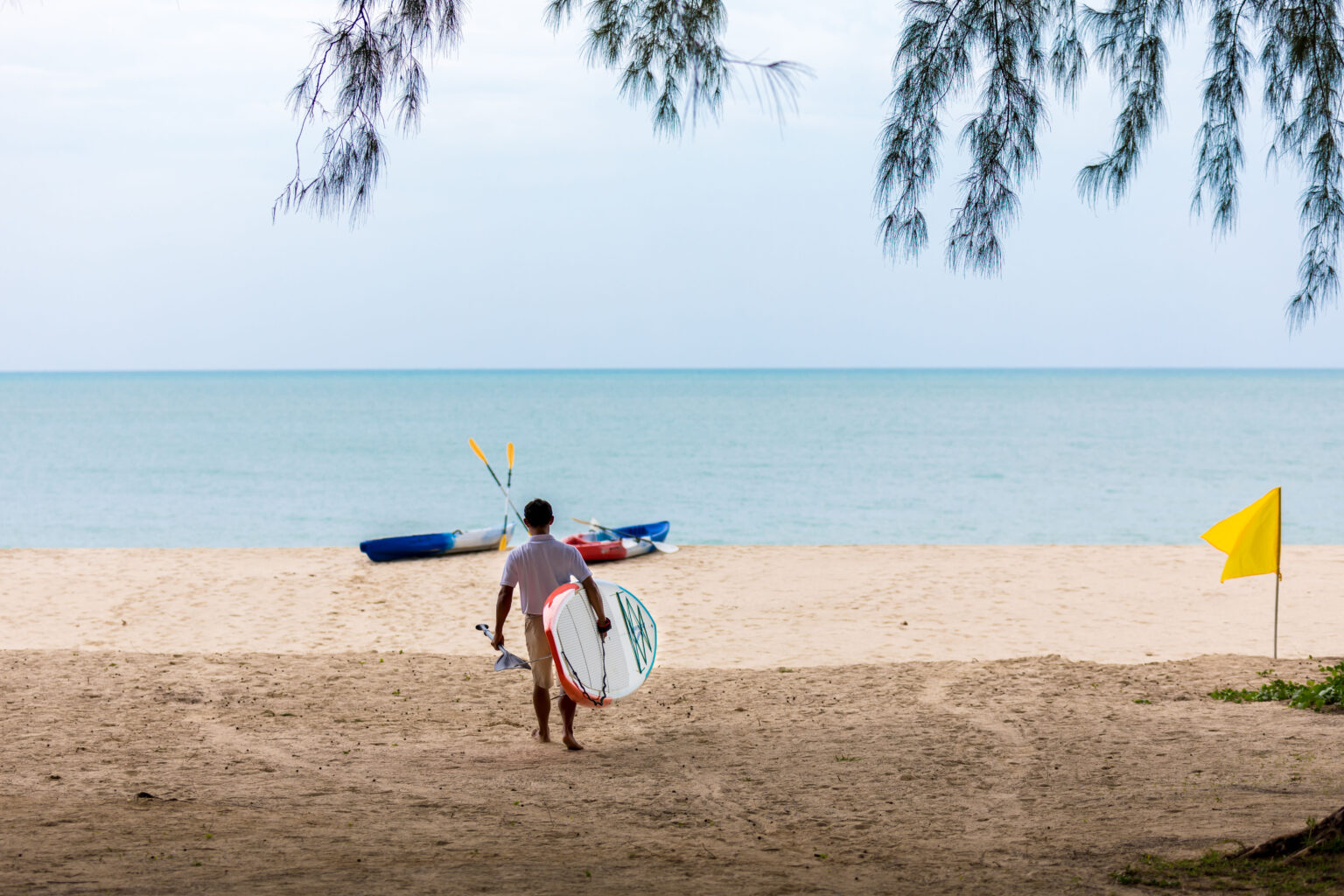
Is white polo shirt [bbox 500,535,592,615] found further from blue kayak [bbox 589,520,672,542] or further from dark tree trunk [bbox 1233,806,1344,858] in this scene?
blue kayak [bbox 589,520,672,542]

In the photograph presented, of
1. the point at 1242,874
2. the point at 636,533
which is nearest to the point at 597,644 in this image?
the point at 1242,874

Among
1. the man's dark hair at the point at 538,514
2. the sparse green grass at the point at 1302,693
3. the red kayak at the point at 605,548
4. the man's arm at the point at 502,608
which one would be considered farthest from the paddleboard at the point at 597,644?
the red kayak at the point at 605,548

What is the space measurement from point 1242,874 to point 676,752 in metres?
3.23

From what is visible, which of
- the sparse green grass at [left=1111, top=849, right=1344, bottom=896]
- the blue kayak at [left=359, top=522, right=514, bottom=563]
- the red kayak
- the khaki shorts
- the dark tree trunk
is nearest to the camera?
the sparse green grass at [left=1111, top=849, right=1344, bottom=896]

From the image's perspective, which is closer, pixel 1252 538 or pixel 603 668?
pixel 603 668

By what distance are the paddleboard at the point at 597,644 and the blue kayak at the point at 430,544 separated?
393 inches

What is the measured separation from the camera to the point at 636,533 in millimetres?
17562

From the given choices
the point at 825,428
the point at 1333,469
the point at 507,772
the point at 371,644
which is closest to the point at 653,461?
the point at 825,428

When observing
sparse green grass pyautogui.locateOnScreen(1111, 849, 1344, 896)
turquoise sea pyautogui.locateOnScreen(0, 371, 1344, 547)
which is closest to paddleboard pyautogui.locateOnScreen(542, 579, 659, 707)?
sparse green grass pyautogui.locateOnScreen(1111, 849, 1344, 896)

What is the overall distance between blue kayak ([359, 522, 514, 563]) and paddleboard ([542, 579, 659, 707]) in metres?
9.98

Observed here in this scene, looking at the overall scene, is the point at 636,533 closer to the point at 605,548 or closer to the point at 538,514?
the point at 605,548

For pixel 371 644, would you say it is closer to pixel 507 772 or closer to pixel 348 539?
pixel 507 772

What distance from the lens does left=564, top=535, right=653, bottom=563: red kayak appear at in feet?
53.2

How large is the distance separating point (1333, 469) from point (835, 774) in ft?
141
